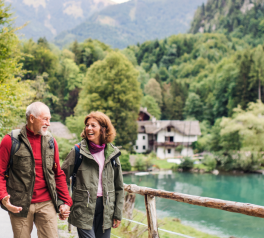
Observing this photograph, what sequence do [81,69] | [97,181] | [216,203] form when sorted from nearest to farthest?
[97,181]
[216,203]
[81,69]

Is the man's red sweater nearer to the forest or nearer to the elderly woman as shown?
the elderly woman

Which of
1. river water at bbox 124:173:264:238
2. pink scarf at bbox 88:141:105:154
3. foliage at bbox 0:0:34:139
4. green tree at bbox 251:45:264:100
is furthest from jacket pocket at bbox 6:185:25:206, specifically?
green tree at bbox 251:45:264:100

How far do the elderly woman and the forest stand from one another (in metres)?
6.16

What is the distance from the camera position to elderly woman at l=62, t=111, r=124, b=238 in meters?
2.67

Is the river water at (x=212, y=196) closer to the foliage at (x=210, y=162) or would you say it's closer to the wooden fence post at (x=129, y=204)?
the wooden fence post at (x=129, y=204)

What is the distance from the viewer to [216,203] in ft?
9.70

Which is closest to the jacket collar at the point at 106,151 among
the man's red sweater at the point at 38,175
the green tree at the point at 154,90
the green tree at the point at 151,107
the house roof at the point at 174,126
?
the man's red sweater at the point at 38,175

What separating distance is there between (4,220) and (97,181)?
9.79 feet

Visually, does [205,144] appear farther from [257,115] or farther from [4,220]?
[4,220]

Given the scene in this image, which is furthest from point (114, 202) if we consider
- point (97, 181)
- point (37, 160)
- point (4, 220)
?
point (4, 220)

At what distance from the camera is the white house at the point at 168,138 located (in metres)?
40.7

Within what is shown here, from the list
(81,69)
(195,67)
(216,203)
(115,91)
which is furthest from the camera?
(195,67)

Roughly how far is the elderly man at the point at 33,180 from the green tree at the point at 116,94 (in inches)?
1065

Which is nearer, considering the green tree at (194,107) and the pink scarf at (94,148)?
the pink scarf at (94,148)
